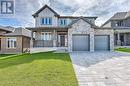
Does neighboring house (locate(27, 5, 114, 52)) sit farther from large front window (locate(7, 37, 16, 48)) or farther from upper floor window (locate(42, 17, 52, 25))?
upper floor window (locate(42, 17, 52, 25))

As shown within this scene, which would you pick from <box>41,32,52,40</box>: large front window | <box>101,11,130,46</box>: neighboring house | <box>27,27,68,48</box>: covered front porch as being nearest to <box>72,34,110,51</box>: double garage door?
<box>27,27,68,48</box>: covered front porch

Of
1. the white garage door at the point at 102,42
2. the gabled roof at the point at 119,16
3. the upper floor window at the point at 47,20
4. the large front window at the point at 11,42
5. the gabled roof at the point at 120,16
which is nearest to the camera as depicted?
the white garage door at the point at 102,42

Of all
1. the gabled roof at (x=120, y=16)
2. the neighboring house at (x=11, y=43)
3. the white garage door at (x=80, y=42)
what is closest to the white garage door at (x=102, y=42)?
the white garage door at (x=80, y=42)

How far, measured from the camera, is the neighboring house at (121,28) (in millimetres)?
35188

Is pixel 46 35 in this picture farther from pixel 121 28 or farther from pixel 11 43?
pixel 121 28

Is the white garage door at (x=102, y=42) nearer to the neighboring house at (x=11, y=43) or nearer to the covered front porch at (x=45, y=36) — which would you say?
the covered front porch at (x=45, y=36)

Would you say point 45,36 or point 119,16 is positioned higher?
point 119,16

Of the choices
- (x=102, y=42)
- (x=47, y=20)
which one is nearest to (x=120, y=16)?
(x=102, y=42)

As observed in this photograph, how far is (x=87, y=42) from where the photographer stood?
87.7 ft

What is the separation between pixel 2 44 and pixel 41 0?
10.4 meters

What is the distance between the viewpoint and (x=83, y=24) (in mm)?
25703

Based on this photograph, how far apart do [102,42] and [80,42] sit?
345cm

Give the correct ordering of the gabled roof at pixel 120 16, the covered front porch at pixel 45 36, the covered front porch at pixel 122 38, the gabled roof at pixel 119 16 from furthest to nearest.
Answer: the gabled roof at pixel 119 16
the gabled roof at pixel 120 16
the covered front porch at pixel 122 38
the covered front porch at pixel 45 36

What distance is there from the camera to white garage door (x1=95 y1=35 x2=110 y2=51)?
2734 centimetres
